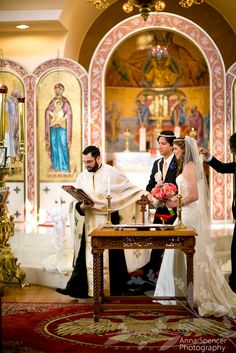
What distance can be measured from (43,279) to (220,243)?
302 centimetres

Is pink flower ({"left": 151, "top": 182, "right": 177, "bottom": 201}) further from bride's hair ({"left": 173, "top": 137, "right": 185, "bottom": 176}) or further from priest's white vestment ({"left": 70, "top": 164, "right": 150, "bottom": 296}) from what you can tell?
priest's white vestment ({"left": 70, "top": 164, "right": 150, "bottom": 296})

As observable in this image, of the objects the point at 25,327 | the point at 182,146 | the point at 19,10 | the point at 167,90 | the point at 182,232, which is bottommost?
the point at 25,327

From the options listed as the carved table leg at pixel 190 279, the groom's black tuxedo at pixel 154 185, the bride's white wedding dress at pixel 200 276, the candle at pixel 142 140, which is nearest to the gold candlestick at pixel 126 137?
the candle at pixel 142 140

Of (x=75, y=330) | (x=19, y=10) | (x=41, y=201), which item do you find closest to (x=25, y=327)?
(x=75, y=330)

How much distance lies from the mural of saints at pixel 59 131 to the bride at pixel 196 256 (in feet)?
16.2

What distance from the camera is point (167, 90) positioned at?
1611cm

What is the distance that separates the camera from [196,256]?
7.61 m

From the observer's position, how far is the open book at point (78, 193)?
7546 mm

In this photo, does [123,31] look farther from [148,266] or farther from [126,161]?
[148,266]

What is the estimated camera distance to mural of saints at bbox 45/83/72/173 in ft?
40.8

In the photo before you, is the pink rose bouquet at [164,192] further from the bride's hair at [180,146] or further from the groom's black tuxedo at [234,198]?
the groom's black tuxedo at [234,198]

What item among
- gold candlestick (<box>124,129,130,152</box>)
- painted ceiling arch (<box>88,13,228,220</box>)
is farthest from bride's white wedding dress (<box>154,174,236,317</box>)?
gold candlestick (<box>124,129,130,152</box>)

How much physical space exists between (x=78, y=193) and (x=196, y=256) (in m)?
1.52

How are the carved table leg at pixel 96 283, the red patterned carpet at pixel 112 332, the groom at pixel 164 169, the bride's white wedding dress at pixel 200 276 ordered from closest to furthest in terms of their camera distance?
the red patterned carpet at pixel 112 332 → the carved table leg at pixel 96 283 → the bride's white wedding dress at pixel 200 276 → the groom at pixel 164 169
